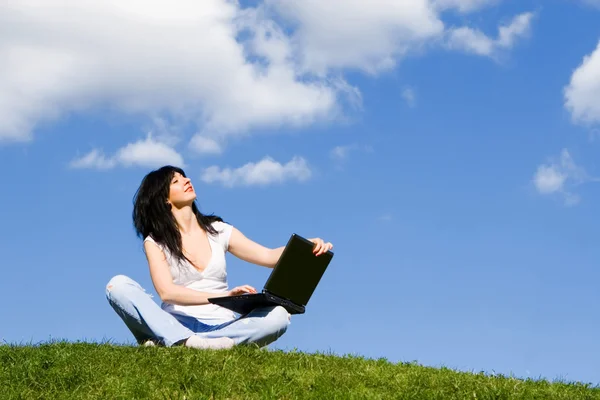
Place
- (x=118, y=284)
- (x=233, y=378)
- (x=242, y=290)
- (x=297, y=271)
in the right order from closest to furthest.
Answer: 1. (x=233, y=378)
2. (x=242, y=290)
3. (x=297, y=271)
4. (x=118, y=284)

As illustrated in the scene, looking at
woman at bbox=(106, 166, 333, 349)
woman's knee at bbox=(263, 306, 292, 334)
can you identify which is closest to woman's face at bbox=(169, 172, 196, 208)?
woman at bbox=(106, 166, 333, 349)

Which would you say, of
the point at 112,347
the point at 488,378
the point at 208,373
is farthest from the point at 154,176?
the point at 488,378

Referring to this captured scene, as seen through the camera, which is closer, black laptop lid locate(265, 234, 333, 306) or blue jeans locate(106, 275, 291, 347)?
black laptop lid locate(265, 234, 333, 306)

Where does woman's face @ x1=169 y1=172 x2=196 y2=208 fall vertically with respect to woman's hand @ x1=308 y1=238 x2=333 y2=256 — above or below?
above

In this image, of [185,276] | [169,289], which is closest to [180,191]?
[185,276]

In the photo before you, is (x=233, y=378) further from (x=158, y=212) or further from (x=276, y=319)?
(x=158, y=212)

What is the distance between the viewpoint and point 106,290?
36.9ft

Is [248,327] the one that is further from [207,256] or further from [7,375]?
[7,375]

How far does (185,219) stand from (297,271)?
6.21ft

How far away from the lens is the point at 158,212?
11555 mm

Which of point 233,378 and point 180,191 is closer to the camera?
point 233,378

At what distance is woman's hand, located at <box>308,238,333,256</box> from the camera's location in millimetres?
10891

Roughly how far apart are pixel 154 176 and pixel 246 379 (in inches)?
132

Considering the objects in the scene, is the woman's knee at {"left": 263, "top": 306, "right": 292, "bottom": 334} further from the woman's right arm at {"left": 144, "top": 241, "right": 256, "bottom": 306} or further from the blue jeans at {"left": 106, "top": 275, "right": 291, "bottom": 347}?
the woman's right arm at {"left": 144, "top": 241, "right": 256, "bottom": 306}
